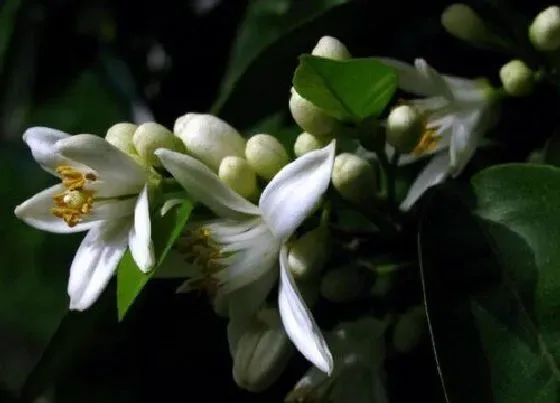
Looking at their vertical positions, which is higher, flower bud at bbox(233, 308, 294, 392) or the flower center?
the flower center

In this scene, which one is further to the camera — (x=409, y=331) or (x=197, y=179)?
(x=409, y=331)

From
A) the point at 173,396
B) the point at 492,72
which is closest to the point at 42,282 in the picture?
the point at 173,396

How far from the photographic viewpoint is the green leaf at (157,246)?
68cm

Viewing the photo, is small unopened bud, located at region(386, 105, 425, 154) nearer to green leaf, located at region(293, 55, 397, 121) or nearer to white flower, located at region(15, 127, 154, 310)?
green leaf, located at region(293, 55, 397, 121)

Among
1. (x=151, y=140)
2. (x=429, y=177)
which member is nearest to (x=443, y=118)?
(x=429, y=177)

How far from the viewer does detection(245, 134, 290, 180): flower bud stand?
2.39 ft

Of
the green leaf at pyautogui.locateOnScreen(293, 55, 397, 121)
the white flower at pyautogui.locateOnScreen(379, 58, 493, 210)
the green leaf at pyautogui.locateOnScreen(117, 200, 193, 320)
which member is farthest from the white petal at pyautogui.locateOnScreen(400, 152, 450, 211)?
the green leaf at pyautogui.locateOnScreen(117, 200, 193, 320)

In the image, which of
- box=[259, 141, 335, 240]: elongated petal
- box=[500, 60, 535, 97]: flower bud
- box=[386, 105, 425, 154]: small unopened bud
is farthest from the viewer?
box=[500, 60, 535, 97]: flower bud

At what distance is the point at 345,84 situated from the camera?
718 mm

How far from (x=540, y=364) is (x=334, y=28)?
40cm

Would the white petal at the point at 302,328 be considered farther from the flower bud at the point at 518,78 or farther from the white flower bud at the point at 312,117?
the flower bud at the point at 518,78

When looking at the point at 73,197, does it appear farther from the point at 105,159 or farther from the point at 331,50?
the point at 331,50

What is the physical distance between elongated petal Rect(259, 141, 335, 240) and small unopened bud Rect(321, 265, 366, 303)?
0.09m

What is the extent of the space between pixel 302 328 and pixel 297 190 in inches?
3.5
